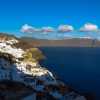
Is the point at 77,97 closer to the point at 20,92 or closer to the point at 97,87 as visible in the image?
the point at 20,92

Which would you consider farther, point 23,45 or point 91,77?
point 23,45

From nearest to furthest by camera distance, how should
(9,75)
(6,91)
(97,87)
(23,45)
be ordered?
(6,91)
(9,75)
(97,87)
(23,45)

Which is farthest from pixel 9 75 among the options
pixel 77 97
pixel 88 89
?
pixel 77 97

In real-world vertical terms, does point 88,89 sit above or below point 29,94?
below

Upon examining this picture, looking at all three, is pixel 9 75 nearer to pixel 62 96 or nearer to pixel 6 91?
pixel 62 96

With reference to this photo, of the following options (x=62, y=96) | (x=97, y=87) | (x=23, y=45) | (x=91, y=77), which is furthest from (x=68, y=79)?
(x=23, y=45)

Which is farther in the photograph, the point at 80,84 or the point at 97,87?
the point at 80,84

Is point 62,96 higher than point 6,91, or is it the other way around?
point 6,91

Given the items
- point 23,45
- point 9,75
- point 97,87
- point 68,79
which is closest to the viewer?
point 9,75

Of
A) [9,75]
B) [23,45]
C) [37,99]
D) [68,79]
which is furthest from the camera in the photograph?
[23,45]
